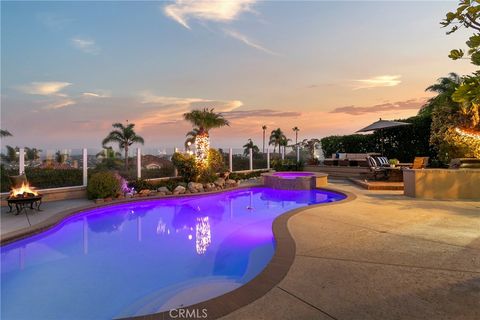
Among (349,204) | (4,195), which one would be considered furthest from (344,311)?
(4,195)

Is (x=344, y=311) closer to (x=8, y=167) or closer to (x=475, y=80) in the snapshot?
(x=475, y=80)

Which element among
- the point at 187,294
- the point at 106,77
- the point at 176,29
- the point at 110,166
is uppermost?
the point at 176,29

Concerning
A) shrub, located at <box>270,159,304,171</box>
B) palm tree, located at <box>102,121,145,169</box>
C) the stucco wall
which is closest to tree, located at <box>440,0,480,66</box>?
the stucco wall

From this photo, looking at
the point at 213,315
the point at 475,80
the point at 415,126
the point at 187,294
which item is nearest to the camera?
the point at 475,80

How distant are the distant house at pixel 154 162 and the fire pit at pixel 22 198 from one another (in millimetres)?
4412

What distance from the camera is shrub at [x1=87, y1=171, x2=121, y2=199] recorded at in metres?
9.21

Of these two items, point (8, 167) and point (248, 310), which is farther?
point (8, 167)

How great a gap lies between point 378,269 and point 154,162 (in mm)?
10787

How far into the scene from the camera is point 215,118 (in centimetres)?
1388

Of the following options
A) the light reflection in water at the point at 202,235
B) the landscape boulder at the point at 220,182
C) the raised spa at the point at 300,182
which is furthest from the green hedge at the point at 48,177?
the raised spa at the point at 300,182

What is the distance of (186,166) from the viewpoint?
12.4m

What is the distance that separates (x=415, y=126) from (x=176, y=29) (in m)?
13.9

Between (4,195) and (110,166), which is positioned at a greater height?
(110,166)

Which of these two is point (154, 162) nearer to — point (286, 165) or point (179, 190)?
point (179, 190)
